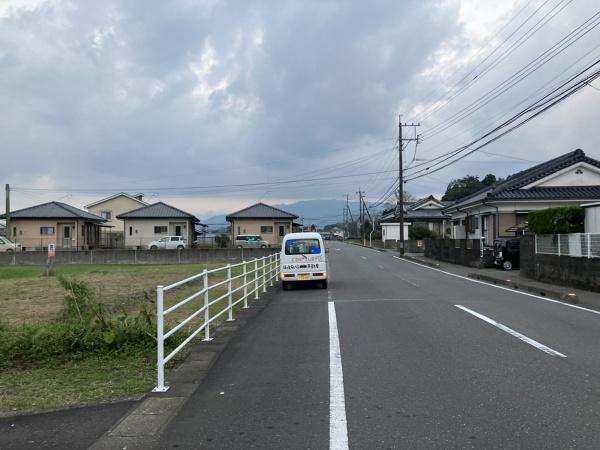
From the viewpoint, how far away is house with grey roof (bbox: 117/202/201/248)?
54.8m

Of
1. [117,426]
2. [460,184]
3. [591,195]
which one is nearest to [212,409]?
A: [117,426]

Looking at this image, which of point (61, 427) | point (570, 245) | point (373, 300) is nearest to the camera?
point (61, 427)

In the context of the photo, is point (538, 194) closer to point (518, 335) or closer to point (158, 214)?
point (518, 335)

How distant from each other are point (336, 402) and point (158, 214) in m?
52.1

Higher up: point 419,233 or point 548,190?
point 548,190

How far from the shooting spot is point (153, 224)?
55344 millimetres

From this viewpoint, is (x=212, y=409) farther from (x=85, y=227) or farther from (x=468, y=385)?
(x=85, y=227)

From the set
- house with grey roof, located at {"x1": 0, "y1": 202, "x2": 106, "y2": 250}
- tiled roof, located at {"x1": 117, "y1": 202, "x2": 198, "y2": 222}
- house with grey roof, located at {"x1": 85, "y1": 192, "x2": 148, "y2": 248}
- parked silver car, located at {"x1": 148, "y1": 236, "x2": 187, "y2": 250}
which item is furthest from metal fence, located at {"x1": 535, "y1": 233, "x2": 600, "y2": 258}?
house with grey roof, located at {"x1": 85, "y1": 192, "x2": 148, "y2": 248}

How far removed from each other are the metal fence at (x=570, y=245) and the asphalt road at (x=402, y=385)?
6.59 meters

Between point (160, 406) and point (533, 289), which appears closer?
point (160, 406)

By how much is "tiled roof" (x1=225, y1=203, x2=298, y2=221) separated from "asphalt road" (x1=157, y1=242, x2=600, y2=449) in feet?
155

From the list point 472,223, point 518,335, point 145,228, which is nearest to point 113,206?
point 145,228

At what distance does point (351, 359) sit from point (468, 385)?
1729 millimetres

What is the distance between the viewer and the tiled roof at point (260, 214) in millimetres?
58281
